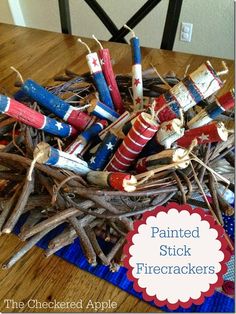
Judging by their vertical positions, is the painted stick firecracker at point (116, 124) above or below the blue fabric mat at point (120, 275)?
above

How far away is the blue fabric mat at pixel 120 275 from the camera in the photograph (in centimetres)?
49

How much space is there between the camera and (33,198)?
1.54ft

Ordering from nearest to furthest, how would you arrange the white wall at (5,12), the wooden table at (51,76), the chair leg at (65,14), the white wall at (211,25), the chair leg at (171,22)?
the wooden table at (51,76) → the chair leg at (171,22) → the chair leg at (65,14) → the white wall at (211,25) → the white wall at (5,12)

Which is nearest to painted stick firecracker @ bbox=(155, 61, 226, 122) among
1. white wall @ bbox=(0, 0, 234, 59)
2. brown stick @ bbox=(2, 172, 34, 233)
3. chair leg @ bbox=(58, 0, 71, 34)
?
brown stick @ bbox=(2, 172, 34, 233)

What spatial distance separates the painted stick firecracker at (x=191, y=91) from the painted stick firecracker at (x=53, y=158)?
15cm

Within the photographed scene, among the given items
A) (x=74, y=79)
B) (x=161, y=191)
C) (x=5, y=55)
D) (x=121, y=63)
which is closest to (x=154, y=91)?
(x=74, y=79)

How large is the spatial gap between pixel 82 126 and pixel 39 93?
0.30 feet

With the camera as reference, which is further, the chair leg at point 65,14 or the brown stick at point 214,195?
the chair leg at point 65,14

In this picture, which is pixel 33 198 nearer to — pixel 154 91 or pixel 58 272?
pixel 58 272

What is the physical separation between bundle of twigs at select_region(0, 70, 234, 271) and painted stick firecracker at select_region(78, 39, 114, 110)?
0.12m

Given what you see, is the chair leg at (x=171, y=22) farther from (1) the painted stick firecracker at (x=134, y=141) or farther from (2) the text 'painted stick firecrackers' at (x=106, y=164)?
(1) the painted stick firecracker at (x=134, y=141)

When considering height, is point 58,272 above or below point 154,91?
below

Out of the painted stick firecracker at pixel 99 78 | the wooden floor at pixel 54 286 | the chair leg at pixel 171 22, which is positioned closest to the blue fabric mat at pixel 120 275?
the wooden floor at pixel 54 286

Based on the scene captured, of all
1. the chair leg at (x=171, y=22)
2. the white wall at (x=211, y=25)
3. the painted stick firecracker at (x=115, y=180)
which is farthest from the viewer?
the white wall at (x=211, y=25)
